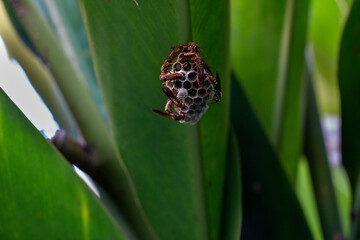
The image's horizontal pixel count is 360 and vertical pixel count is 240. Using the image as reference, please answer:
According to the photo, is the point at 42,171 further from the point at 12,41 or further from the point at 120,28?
the point at 12,41

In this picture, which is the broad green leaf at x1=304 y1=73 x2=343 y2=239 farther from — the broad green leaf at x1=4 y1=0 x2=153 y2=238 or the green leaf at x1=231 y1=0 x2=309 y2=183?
the broad green leaf at x1=4 y1=0 x2=153 y2=238

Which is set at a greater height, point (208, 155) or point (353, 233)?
point (208, 155)

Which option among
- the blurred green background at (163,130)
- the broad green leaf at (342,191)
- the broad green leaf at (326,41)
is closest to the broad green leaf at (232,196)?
the blurred green background at (163,130)

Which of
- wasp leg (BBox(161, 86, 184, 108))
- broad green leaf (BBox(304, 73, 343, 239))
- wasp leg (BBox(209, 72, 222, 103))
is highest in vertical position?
wasp leg (BBox(161, 86, 184, 108))

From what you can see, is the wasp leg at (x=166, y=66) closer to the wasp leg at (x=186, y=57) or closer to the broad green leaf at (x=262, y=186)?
the wasp leg at (x=186, y=57)

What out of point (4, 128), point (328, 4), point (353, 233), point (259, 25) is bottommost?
point (353, 233)

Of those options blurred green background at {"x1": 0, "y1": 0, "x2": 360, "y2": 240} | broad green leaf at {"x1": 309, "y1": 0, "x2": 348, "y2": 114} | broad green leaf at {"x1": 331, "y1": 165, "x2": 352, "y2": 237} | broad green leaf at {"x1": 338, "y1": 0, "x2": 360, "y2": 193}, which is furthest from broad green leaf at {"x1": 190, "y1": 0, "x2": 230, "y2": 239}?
broad green leaf at {"x1": 331, "y1": 165, "x2": 352, "y2": 237}

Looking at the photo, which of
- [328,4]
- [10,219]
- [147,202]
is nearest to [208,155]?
[147,202]
